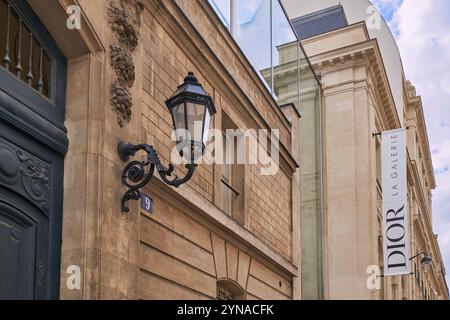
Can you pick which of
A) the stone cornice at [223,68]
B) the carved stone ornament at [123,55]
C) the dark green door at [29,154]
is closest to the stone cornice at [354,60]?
the stone cornice at [223,68]

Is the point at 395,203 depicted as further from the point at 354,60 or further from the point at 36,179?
the point at 36,179

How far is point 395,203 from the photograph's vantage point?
26672mm

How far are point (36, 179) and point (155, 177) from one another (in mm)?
2669

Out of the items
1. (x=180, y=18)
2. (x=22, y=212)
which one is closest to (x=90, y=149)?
(x=22, y=212)

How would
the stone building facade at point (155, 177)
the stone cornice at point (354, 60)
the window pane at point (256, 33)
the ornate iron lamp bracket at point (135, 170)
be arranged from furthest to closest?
1. the stone cornice at point (354, 60)
2. the window pane at point (256, 33)
3. the ornate iron lamp bracket at point (135, 170)
4. the stone building facade at point (155, 177)

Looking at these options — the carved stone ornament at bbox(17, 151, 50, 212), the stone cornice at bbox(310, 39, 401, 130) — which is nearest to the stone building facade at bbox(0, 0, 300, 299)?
Result: the carved stone ornament at bbox(17, 151, 50, 212)

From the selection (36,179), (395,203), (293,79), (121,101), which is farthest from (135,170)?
(395,203)

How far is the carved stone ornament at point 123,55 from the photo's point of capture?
8664 mm

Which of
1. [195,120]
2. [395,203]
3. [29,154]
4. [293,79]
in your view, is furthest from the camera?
[395,203]

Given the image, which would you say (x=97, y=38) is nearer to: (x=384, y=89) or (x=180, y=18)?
(x=180, y=18)

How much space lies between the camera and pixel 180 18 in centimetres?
1160

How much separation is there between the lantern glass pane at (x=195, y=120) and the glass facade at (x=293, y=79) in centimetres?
615

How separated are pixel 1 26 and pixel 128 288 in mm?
3127

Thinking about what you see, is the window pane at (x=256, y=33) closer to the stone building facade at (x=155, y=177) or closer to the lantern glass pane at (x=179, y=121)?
the stone building facade at (x=155, y=177)
